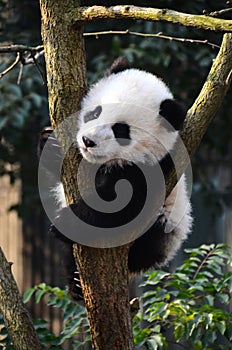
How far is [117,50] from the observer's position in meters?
5.27

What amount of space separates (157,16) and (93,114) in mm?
806

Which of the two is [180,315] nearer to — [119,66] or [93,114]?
[93,114]

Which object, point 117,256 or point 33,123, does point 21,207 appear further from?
point 117,256

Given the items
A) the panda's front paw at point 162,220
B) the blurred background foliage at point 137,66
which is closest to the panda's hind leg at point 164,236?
the panda's front paw at point 162,220

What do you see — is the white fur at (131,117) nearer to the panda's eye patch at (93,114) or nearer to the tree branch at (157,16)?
the panda's eye patch at (93,114)

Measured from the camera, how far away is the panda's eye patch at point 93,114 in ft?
10.3

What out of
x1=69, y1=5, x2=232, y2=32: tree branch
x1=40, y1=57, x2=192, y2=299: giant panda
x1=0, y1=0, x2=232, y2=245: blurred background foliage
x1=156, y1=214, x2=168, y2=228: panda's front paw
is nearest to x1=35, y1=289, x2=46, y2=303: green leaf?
x1=40, y1=57, x2=192, y2=299: giant panda

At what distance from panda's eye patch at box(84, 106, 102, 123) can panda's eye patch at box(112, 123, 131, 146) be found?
0.09 m

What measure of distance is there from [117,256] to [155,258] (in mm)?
909

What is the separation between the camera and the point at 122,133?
3176 millimetres

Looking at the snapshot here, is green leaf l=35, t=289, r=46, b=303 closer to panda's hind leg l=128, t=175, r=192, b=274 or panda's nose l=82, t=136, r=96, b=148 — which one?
panda's hind leg l=128, t=175, r=192, b=274

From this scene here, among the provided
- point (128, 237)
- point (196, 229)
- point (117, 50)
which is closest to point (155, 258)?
point (128, 237)

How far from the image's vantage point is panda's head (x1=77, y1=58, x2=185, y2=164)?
3.12 meters

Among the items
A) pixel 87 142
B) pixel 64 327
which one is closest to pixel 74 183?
pixel 87 142
